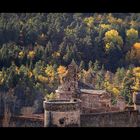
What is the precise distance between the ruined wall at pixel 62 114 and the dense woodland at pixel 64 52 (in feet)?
0.83

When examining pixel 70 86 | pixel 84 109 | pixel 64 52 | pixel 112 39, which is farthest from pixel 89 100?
pixel 112 39

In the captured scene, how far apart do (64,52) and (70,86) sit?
80cm

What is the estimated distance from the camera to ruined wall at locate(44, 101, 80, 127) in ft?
41.8

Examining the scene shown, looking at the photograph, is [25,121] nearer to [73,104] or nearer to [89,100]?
[73,104]

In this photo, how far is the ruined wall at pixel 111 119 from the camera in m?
12.8

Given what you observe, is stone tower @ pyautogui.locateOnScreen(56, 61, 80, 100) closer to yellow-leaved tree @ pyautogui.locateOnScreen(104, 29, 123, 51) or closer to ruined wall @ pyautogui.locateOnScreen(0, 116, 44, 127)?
ruined wall @ pyautogui.locateOnScreen(0, 116, 44, 127)

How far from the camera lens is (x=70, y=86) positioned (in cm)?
1305

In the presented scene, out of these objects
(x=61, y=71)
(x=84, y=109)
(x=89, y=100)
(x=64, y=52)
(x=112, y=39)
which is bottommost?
(x=84, y=109)
